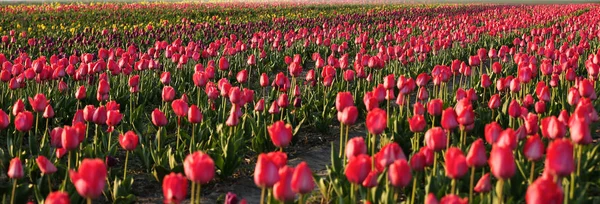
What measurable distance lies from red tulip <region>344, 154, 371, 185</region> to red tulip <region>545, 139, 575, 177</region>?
73 centimetres

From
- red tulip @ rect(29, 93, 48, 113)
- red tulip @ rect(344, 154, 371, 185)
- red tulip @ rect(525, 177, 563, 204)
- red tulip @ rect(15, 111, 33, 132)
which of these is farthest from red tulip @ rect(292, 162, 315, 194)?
red tulip @ rect(29, 93, 48, 113)

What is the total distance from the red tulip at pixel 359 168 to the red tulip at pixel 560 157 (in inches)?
28.7

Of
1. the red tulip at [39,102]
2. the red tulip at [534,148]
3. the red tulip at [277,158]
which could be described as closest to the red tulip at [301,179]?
the red tulip at [277,158]

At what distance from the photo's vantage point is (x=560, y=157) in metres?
2.45

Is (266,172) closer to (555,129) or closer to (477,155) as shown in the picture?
(477,155)

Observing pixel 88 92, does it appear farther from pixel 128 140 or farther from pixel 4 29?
pixel 4 29

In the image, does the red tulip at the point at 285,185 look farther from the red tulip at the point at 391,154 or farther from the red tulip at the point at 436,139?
the red tulip at the point at 436,139

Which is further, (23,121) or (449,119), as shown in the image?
(23,121)

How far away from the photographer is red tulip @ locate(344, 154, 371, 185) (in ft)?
8.85

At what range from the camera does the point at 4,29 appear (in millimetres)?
17078

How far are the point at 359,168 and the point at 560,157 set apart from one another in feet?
2.61

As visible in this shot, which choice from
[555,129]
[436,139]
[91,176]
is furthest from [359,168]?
[555,129]

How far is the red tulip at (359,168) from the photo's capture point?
2697 millimetres

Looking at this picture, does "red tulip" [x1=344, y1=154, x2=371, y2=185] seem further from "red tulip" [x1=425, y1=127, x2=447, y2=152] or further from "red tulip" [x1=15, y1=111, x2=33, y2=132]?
"red tulip" [x1=15, y1=111, x2=33, y2=132]
